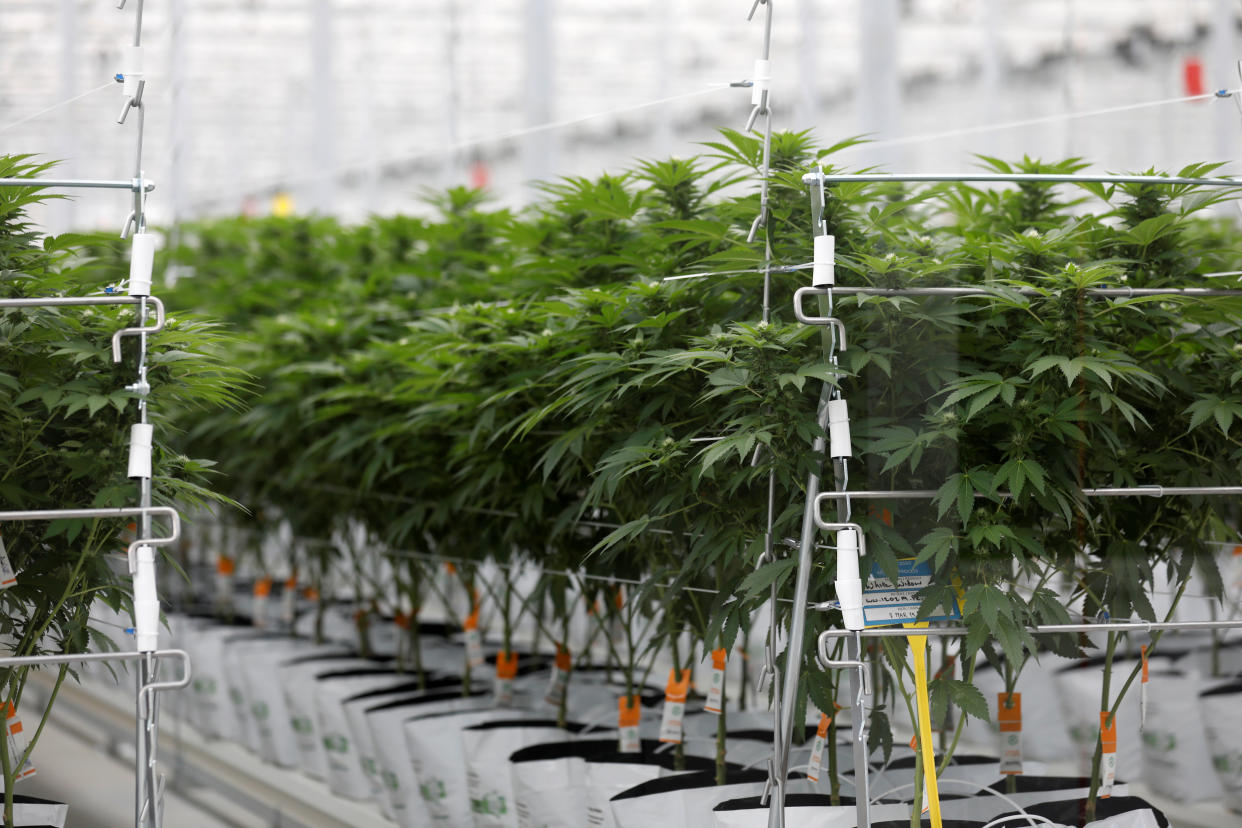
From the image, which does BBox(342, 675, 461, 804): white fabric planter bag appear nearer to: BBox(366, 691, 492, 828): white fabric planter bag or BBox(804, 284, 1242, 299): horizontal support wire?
BBox(366, 691, 492, 828): white fabric planter bag

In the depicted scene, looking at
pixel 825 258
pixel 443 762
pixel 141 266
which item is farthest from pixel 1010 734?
pixel 141 266

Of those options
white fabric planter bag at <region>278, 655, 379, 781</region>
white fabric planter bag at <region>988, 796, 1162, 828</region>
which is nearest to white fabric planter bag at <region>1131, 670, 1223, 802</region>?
white fabric planter bag at <region>988, 796, 1162, 828</region>

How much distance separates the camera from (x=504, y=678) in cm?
348

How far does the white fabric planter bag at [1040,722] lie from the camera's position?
3484 millimetres

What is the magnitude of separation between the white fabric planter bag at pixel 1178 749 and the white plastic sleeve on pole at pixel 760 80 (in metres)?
2.15

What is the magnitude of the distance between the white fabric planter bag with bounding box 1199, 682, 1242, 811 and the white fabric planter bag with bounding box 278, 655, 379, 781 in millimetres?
2425

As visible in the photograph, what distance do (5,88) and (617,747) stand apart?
2.01 m

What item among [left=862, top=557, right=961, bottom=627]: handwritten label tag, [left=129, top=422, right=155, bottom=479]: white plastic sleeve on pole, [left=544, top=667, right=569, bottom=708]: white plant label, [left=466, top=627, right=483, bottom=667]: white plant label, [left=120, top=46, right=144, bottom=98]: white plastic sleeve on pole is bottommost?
[left=544, top=667, right=569, bottom=708]: white plant label

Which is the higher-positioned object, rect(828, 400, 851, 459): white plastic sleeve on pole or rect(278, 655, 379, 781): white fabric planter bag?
rect(828, 400, 851, 459): white plastic sleeve on pole

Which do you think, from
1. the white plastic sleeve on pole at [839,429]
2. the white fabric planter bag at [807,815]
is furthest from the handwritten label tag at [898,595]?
the white fabric planter bag at [807,815]

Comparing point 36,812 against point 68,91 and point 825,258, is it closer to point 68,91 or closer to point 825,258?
point 68,91

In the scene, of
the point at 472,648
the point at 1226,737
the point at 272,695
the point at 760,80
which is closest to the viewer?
the point at 760,80

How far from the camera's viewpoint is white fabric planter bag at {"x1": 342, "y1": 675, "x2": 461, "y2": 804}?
3.43 metres

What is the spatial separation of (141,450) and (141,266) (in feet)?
1.02
